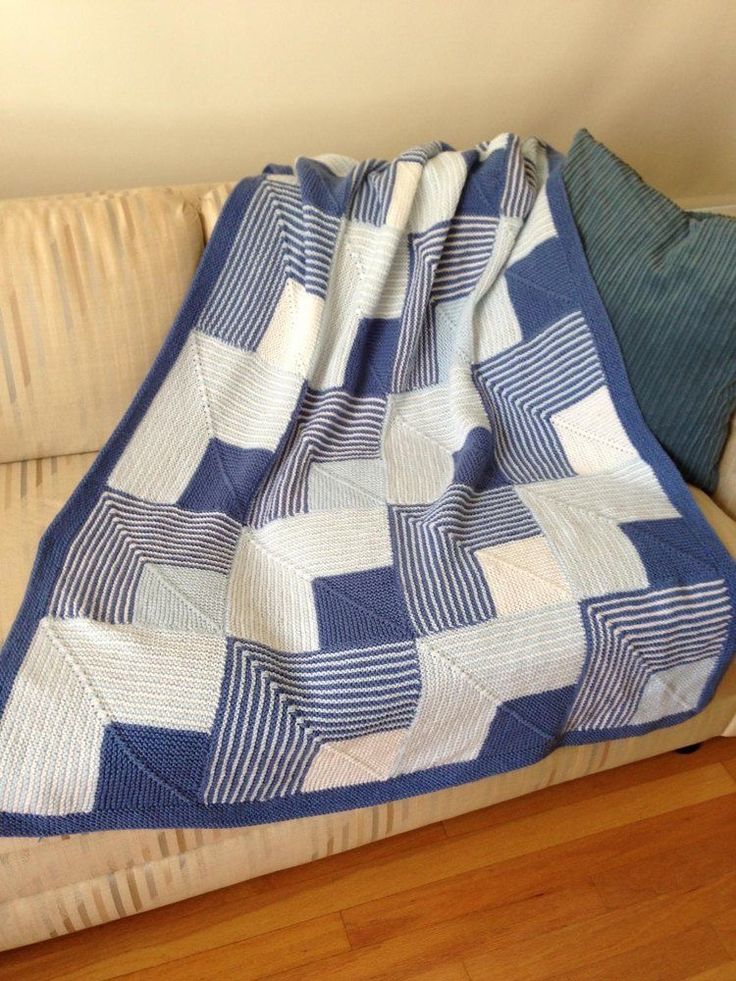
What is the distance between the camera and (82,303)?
122 centimetres

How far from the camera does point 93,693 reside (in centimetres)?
90

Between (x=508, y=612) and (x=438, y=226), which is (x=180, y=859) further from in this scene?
(x=438, y=226)

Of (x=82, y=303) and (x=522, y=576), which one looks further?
(x=82, y=303)

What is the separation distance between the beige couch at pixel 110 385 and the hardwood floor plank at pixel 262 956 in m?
0.09

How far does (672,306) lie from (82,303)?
85 cm

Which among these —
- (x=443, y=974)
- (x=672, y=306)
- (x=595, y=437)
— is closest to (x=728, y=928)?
(x=443, y=974)

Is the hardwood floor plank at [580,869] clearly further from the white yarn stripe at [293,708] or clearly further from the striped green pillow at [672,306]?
the striped green pillow at [672,306]

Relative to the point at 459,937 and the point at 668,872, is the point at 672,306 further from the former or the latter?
the point at 459,937

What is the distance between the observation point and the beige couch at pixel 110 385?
1069 mm

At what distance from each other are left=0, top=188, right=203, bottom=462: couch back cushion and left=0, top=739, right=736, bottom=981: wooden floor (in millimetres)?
708

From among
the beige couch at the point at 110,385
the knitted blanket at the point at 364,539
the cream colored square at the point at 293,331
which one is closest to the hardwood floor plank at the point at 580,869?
the beige couch at the point at 110,385

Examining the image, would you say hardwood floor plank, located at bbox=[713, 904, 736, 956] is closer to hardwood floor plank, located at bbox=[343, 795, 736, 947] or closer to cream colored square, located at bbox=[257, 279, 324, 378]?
hardwood floor plank, located at bbox=[343, 795, 736, 947]

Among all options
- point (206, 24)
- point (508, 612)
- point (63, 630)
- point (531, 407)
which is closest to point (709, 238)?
point (531, 407)

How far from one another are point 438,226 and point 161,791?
88 cm
